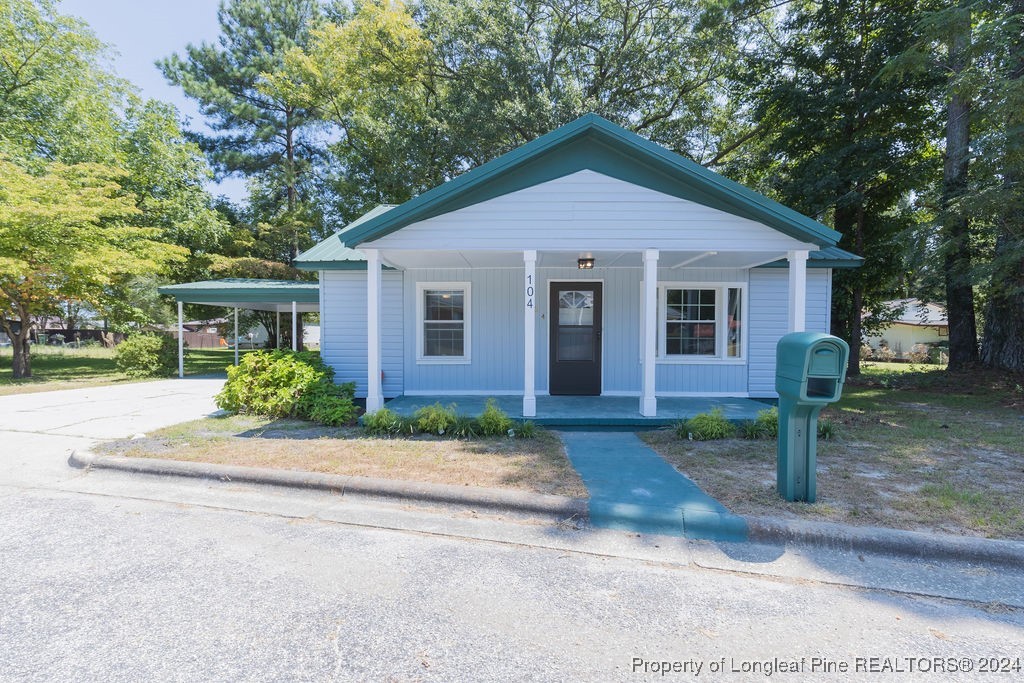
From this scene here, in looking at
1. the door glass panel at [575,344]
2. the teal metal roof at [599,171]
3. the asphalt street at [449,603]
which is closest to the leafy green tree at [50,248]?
the teal metal roof at [599,171]

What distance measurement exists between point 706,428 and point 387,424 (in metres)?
4.22

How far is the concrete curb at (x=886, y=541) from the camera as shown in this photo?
346 cm

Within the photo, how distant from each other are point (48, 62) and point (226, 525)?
26.1m

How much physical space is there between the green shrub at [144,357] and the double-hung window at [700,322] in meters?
14.2

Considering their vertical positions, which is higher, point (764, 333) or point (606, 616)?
point (764, 333)

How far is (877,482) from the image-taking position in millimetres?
4898

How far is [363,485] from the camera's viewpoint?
15.5ft

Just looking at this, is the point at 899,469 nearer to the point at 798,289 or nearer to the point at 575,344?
the point at 798,289

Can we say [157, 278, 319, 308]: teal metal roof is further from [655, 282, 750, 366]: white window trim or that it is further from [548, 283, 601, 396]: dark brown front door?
[655, 282, 750, 366]: white window trim

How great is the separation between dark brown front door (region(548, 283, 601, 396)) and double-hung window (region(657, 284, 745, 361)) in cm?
120

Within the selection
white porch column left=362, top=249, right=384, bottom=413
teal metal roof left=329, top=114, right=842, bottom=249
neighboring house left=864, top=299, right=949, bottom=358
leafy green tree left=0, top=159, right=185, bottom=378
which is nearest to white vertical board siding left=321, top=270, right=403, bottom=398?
white porch column left=362, top=249, right=384, bottom=413

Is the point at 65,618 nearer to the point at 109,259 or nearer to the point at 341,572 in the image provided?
the point at 341,572

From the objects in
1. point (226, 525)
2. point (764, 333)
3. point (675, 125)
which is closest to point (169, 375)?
point (226, 525)

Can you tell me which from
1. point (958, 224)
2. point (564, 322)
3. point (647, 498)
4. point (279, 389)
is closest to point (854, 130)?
point (958, 224)
